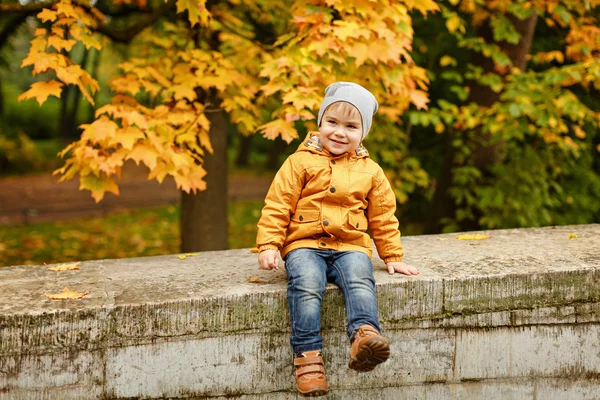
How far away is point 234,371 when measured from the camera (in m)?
2.73

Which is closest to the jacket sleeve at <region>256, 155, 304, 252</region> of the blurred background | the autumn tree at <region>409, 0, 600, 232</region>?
the blurred background

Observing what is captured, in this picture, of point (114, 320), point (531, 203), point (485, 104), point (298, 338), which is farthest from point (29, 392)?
point (485, 104)

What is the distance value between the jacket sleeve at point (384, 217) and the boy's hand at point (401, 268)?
3 centimetres

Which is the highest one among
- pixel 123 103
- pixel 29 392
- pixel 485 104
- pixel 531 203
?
pixel 485 104

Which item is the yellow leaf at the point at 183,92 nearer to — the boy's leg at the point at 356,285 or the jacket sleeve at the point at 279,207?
the jacket sleeve at the point at 279,207

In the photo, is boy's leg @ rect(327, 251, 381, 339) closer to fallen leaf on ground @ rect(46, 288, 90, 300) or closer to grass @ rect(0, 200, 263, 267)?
fallen leaf on ground @ rect(46, 288, 90, 300)

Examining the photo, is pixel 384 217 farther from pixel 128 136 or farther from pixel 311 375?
pixel 128 136

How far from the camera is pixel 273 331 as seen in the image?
2.76m

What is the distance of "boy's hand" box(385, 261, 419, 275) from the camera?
3.00 metres

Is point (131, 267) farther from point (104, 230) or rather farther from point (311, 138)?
point (104, 230)

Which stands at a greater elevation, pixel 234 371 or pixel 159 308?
pixel 159 308

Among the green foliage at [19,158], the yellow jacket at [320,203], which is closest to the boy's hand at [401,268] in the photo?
the yellow jacket at [320,203]

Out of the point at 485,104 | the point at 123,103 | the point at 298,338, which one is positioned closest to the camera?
the point at 298,338

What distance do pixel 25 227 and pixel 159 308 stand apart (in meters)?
9.64
